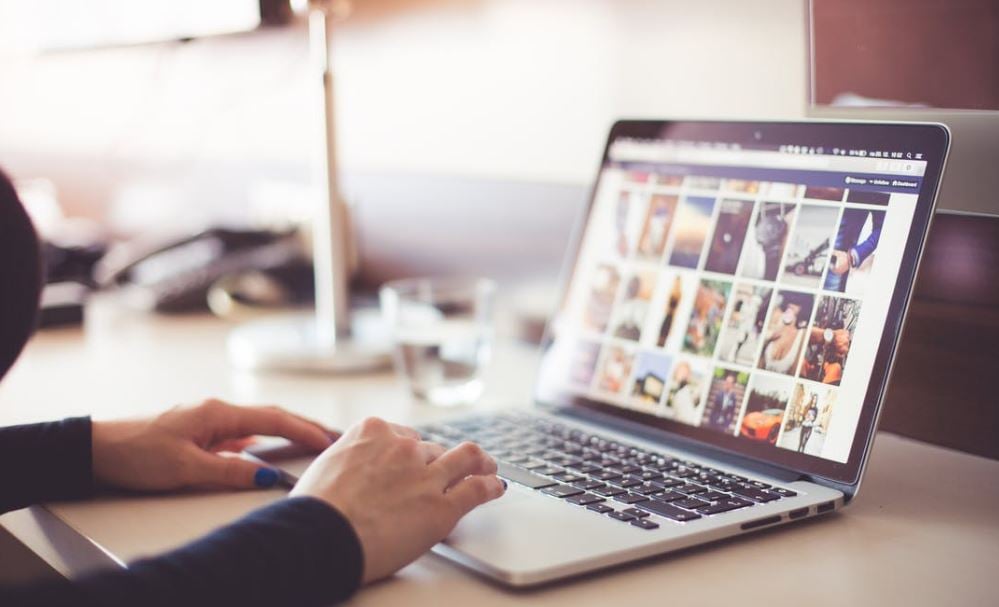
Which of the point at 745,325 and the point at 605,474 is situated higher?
the point at 745,325

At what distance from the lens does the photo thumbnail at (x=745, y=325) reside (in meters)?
0.89

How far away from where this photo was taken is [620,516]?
2.39 ft

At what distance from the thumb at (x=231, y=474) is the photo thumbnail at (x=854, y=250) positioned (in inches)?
18.3

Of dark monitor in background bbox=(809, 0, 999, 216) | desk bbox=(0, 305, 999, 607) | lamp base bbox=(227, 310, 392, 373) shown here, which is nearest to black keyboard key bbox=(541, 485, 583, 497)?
desk bbox=(0, 305, 999, 607)

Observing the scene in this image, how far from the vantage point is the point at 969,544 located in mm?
726

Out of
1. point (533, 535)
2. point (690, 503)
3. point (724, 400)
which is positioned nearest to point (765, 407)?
point (724, 400)

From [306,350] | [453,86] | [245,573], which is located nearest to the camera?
[245,573]

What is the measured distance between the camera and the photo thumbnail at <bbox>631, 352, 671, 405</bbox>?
0.95 meters

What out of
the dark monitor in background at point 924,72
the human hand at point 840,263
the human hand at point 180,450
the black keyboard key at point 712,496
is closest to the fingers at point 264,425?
the human hand at point 180,450

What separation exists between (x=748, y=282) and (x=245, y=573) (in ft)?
1.62

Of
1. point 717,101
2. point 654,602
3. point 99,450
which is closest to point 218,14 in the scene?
point 717,101

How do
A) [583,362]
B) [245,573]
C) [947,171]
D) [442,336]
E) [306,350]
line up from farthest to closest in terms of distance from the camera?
[306,350]
[442,336]
[583,362]
[947,171]
[245,573]

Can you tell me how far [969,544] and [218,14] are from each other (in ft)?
3.89

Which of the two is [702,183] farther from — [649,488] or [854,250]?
[649,488]
